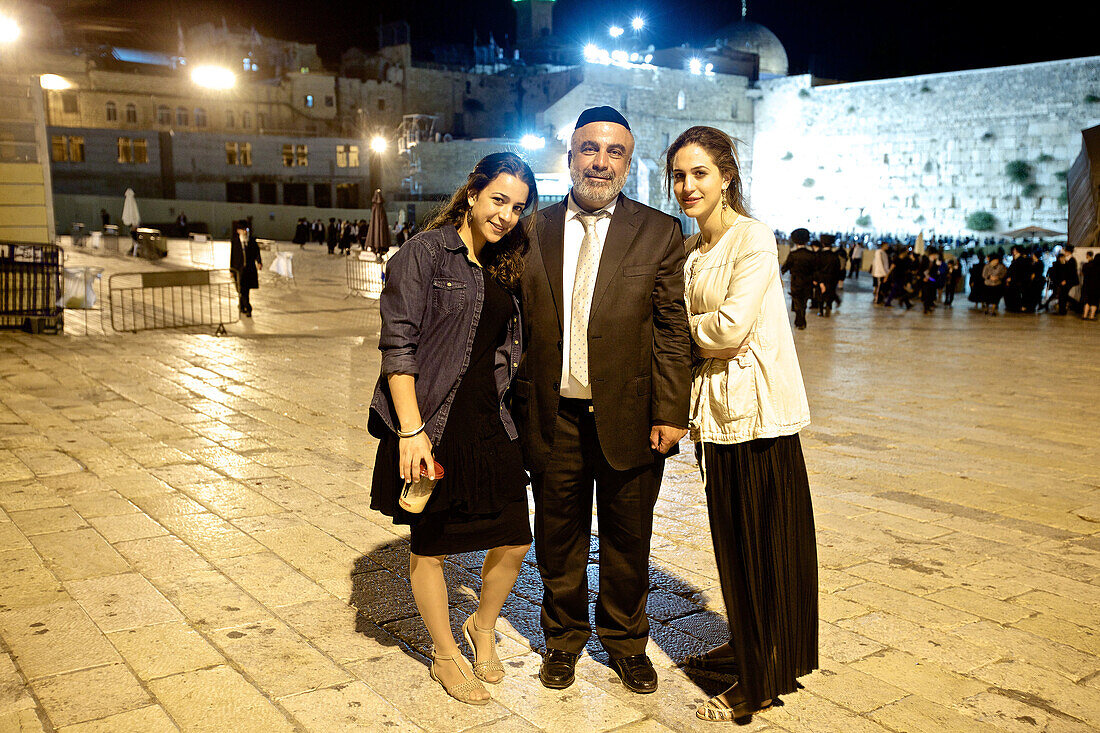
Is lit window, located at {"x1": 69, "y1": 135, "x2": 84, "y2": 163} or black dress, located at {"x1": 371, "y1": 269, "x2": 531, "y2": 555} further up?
lit window, located at {"x1": 69, "y1": 135, "x2": 84, "y2": 163}

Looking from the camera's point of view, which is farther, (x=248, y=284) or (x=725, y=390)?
(x=248, y=284)

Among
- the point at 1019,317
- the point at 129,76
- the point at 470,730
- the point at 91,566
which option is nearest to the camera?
the point at 470,730

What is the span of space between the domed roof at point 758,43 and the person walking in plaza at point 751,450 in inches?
1917

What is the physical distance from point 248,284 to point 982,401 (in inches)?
391

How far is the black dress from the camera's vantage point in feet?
8.30

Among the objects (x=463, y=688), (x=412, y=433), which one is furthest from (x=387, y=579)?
(x=412, y=433)

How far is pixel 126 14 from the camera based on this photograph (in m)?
52.1

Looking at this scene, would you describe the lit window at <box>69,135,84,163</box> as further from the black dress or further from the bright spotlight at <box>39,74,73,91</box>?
the black dress

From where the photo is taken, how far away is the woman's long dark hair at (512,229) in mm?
2535

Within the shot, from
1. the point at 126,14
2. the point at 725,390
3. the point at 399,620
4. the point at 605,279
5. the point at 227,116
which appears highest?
the point at 126,14

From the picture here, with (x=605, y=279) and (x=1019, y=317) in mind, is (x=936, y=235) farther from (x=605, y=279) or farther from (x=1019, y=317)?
(x=605, y=279)

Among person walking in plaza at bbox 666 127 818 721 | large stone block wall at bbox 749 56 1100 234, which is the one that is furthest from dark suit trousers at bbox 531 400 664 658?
large stone block wall at bbox 749 56 1100 234

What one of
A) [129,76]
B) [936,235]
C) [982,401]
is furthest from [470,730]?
[129,76]


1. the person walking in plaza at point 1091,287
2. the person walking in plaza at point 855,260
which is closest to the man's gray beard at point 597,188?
the person walking in plaza at point 1091,287
